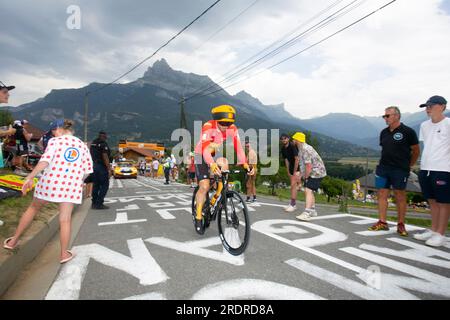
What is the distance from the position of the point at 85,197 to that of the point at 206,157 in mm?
7372

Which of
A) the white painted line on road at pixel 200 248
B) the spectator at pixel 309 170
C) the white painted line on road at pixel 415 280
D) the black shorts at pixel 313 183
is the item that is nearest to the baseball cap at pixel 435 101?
the spectator at pixel 309 170

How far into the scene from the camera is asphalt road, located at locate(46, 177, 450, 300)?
2879 mm

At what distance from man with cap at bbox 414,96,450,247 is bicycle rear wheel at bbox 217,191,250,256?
3.18m

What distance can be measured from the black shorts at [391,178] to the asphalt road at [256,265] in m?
0.91

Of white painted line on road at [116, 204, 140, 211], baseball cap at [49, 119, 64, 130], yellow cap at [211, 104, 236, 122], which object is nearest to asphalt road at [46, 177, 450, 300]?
baseball cap at [49, 119, 64, 130]

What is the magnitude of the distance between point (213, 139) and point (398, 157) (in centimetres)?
348

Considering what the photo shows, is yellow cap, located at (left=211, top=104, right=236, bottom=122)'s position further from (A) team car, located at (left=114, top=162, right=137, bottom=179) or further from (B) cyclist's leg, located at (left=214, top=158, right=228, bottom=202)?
(A) team car, located at (left=114, top=162, right=137, bottom=179)

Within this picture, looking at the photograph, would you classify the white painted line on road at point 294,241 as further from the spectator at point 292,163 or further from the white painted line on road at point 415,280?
the spectator at point 292,163

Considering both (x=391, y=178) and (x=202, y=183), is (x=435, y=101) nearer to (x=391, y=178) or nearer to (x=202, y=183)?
(x=391, y=178)

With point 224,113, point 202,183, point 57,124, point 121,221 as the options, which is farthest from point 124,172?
point 224,113

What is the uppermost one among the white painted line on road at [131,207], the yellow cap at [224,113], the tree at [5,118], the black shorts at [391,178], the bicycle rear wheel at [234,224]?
the tree at [5,118]

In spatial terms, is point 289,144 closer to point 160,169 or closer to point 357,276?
point 357,276

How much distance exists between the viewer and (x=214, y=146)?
4496 millimetres

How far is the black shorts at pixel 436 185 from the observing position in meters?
4.49
